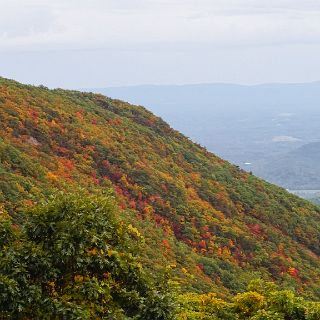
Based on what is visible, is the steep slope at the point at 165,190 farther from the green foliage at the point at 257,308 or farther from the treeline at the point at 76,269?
the treeline at the point at 76,269

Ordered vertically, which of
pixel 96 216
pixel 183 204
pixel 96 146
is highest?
pixel 96 146

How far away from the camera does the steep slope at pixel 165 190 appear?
30641 millimetres

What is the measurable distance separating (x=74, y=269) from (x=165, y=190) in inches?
1086

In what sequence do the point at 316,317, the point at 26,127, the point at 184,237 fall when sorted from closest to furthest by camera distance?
1. the point at 316,317
2. the point at 184,237
3. the point at 26,127

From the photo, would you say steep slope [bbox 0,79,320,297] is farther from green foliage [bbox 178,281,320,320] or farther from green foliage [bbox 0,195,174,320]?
green foliage [bbox 0,195,174,320]

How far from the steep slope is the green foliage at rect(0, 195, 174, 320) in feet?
42.0

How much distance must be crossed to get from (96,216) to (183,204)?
87.3ft

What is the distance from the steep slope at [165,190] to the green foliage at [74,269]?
1279 centimetres

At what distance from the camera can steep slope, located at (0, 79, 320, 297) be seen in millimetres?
30641

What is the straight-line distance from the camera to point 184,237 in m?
35.0

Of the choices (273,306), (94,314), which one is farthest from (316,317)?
(94,314)

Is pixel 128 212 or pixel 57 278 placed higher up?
pixel 128 212

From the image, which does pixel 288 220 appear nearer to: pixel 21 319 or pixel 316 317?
pixel 316 317

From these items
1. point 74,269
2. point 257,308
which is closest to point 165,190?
point 257,308
